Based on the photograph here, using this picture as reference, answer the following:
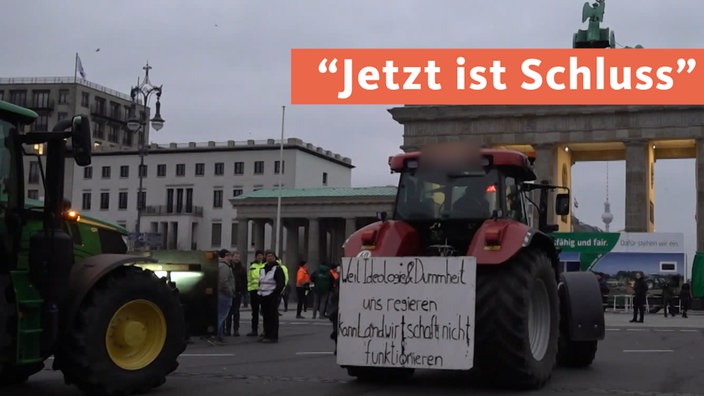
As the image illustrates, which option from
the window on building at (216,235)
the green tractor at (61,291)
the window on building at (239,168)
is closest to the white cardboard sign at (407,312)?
the green tractor at (61,291)

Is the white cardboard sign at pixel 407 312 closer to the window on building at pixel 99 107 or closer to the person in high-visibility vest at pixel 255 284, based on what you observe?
the person in high-visibility vest at pixel 255 284

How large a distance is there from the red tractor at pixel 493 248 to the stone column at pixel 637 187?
191 ft

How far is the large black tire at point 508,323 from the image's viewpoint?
10.2 meters

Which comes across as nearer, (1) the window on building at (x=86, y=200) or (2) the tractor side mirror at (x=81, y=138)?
(2) the tractor side mirror at (x=81, y=138)

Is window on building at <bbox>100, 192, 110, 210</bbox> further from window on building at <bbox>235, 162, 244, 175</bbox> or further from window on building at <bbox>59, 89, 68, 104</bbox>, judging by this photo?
window on building at <bbox>235, 162, 244, 175</bbox>

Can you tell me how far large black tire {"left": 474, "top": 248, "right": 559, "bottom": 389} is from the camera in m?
10.2

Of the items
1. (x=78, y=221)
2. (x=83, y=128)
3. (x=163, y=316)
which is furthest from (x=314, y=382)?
(x=83, y=128)

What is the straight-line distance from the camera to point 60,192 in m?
9.18

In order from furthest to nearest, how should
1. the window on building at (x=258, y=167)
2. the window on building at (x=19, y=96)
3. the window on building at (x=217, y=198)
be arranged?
the window on building at (x=19, y=96) → the window on building at (x=217, y=198) → the window on building at (x=258, y=167)

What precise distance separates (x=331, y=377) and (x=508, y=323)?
8.82 ft

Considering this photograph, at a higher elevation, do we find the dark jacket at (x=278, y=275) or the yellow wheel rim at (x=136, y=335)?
the dark jacket at (x=278, y=275)

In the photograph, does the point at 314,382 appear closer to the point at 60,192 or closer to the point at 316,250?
the point at 60,192

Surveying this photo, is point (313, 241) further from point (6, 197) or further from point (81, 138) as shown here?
point (81, 138)

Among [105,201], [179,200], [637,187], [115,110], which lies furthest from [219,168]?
[637,187]
